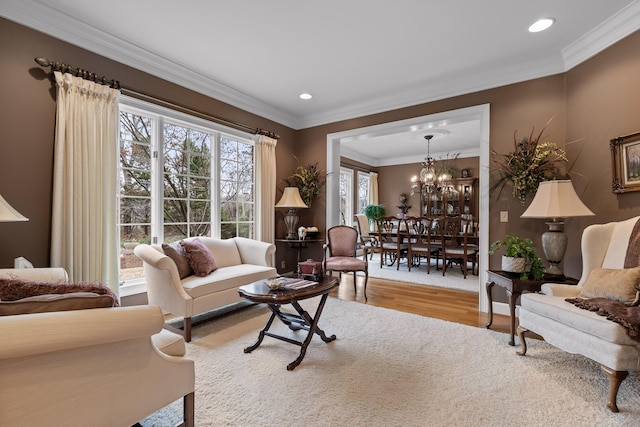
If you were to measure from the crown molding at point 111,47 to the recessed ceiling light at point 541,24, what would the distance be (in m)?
3.36

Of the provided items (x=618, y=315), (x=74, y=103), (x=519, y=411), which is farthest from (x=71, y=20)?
(x=618, y=315)

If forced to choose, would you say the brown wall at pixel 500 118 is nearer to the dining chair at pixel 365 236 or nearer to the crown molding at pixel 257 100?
the crown molding at pixel 257 100

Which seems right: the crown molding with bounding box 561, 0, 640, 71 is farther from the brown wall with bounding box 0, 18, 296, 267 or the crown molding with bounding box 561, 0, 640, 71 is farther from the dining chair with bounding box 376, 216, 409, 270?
the brown wall with bounding box 0, 18, 296, 267

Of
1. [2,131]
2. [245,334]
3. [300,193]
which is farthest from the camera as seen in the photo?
[300,193]

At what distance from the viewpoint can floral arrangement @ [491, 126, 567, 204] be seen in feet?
10.2

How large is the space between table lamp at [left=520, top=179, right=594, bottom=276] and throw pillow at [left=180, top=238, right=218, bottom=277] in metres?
3.20

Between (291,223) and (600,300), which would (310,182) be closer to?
(291,223)

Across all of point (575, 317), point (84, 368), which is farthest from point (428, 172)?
point (84, 368)

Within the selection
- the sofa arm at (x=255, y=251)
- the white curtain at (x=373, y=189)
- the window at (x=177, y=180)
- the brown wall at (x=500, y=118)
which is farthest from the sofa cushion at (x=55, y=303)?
the white curtain at (x=373, y=189)

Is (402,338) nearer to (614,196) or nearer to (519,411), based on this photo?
(519,411)

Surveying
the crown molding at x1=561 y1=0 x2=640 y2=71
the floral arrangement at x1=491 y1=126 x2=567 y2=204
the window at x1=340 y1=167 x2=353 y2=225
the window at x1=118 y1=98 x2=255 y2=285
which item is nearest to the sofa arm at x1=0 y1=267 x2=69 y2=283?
A: the window at x1=118 y1=98 x2=255 y2=285

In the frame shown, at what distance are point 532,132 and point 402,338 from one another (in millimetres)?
2634

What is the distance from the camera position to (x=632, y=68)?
2.45m

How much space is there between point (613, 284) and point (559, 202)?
0.82 m
